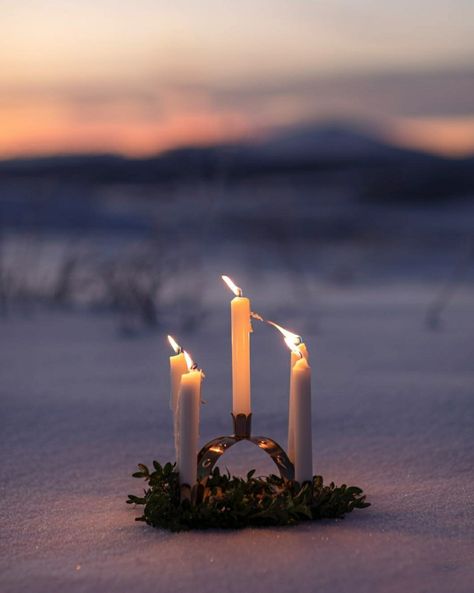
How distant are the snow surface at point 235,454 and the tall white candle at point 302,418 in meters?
0.13

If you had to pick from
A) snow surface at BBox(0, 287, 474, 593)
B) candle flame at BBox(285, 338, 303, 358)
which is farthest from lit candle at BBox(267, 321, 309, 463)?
snow surface at BBox(0, 287, 474, 593)

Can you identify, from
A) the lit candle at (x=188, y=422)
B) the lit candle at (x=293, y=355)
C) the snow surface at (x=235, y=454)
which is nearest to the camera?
the snow surface at (x=235, y=454)

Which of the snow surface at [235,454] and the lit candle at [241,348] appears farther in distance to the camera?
the lit candle at [241,348]

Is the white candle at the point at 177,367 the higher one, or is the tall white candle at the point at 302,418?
the white candle at the point at 177,367

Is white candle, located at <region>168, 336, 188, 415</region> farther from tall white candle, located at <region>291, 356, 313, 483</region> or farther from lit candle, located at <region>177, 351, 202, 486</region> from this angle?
tall white candle, located at <region>291, 356, 313, 483</region>

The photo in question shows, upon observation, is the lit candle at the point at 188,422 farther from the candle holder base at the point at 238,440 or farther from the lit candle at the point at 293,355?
the lit candle at the point at 293,355

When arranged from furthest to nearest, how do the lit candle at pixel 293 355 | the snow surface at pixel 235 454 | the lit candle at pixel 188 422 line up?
the lit candle at pixel 293 355 → the lit candle at pixel 188 422 → the snow surface at pixel 235 454

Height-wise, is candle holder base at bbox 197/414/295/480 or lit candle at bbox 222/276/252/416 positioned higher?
lit candle at bbox 222/276/252/416

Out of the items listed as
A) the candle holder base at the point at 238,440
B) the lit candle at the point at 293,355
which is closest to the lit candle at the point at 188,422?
the candle holder base at the point at 238,440

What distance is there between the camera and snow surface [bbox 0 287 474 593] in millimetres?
2023

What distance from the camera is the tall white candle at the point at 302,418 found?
2.23 m

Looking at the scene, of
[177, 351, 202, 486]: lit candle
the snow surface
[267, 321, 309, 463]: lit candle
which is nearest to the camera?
the snow surface

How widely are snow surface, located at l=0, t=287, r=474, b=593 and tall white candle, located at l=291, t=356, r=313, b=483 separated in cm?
13

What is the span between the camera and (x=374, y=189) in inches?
611
